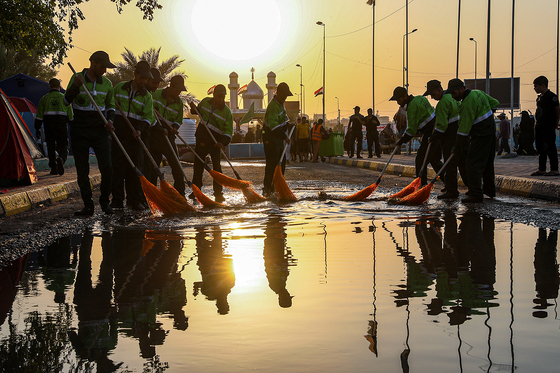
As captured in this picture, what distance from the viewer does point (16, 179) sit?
34.4 feet

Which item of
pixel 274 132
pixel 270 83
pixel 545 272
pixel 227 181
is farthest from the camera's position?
pixel 270 83

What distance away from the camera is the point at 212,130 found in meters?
9.69

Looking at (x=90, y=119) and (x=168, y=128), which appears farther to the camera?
(x=168, y=128)

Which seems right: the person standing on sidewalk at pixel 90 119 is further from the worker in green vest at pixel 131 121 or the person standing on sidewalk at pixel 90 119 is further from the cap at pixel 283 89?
the cap at pixel 283 89

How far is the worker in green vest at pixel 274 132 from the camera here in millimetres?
9732

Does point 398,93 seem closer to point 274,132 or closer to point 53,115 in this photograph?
point 274,132

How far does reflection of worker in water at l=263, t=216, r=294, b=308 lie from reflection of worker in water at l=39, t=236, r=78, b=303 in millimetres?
1207

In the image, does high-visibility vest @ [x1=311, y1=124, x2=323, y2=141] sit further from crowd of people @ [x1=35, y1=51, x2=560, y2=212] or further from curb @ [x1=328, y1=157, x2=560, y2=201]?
crowd of people @ [x1=35, y1=51, x2=560, y2=212]

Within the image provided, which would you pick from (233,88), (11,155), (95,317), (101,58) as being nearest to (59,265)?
(95,317)

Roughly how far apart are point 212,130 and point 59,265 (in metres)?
5.45

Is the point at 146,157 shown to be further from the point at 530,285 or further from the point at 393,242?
the point at 530,285

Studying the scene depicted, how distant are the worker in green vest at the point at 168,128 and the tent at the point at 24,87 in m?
13.7

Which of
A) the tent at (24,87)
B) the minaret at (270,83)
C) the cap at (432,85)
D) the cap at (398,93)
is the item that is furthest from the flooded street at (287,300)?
the minaret at (270,83)

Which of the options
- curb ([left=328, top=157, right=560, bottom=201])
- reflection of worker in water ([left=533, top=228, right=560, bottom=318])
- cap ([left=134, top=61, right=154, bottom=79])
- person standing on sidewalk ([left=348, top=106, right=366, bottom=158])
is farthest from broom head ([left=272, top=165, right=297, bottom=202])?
person standing on sidewalk ([left=348, top=106, right=366, bottom=158])
